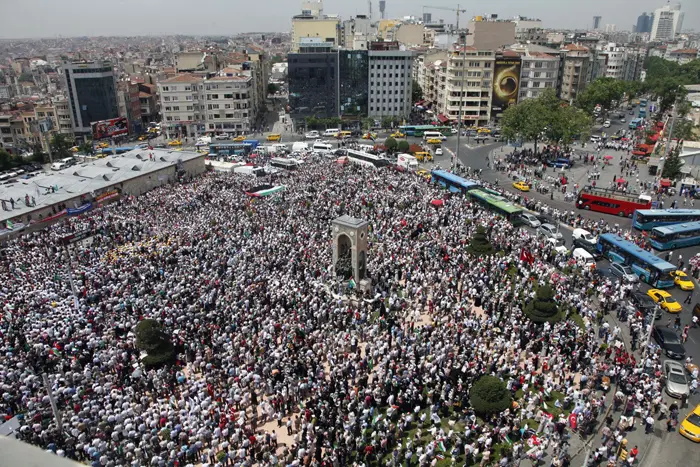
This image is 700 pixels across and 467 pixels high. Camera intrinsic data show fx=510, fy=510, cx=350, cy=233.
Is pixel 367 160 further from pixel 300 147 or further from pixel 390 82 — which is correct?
pixel 390 82

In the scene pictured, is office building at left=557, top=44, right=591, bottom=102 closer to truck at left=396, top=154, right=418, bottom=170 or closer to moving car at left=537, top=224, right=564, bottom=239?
truck at left=396, top=154, right=418, bottom=170

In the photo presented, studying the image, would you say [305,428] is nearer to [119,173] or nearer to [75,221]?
[75,221]

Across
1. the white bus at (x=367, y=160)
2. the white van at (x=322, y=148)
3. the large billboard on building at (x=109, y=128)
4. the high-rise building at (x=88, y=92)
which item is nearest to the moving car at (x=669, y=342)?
the white bus at (x=367, y=160)

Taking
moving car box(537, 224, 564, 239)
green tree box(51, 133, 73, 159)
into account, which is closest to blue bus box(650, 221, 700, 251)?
moving car box(537, 224, 564, 239)

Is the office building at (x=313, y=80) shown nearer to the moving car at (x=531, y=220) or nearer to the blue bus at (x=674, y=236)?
the moving car at (x=531, y=220)

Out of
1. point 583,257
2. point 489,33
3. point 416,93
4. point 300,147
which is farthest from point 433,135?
point 583,257

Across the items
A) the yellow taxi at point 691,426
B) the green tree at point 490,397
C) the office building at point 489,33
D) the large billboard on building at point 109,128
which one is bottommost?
the yellow taxi at point 691,426
